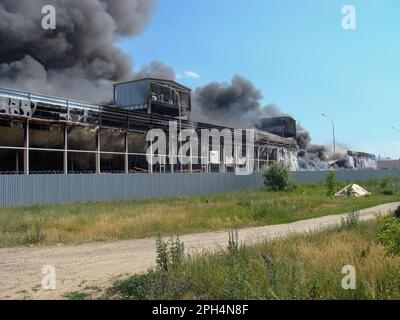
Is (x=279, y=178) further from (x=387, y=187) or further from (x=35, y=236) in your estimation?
(x=35, y=236)

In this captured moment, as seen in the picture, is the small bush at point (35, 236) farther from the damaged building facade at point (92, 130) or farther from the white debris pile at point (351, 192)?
the white debris pile at point (351, 192)

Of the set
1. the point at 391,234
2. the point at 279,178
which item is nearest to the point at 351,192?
the point at 279,178

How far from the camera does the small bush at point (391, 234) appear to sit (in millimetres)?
6113

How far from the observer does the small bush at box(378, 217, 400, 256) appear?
241 inches

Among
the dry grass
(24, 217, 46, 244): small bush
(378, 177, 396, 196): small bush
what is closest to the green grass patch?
(24, 217, 46, 244): small bush

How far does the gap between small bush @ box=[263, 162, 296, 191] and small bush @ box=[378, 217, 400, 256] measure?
112 ft

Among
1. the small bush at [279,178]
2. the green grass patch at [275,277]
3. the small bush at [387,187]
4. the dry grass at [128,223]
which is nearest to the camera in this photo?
the green grass patch at [275,277]

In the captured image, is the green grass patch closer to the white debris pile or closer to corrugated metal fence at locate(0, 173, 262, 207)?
corrugated metal fence at locate(0, 173, 262, 207)

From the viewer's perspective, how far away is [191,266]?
7.23 meters

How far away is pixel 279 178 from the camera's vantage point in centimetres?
4031

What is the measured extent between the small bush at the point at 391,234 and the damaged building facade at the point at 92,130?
25817 mm

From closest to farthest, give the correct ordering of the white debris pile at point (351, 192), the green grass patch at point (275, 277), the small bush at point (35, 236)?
the green grass patch at point (275, 277), the small bush at point (35, 236), the white debris pile at point (351, 192)

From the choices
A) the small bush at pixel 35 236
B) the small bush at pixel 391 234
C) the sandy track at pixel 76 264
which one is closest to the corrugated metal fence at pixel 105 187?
the small bush at pixel 35 236

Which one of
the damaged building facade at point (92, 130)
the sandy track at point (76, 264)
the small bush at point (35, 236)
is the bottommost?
the sandy track at point (76, 264)
